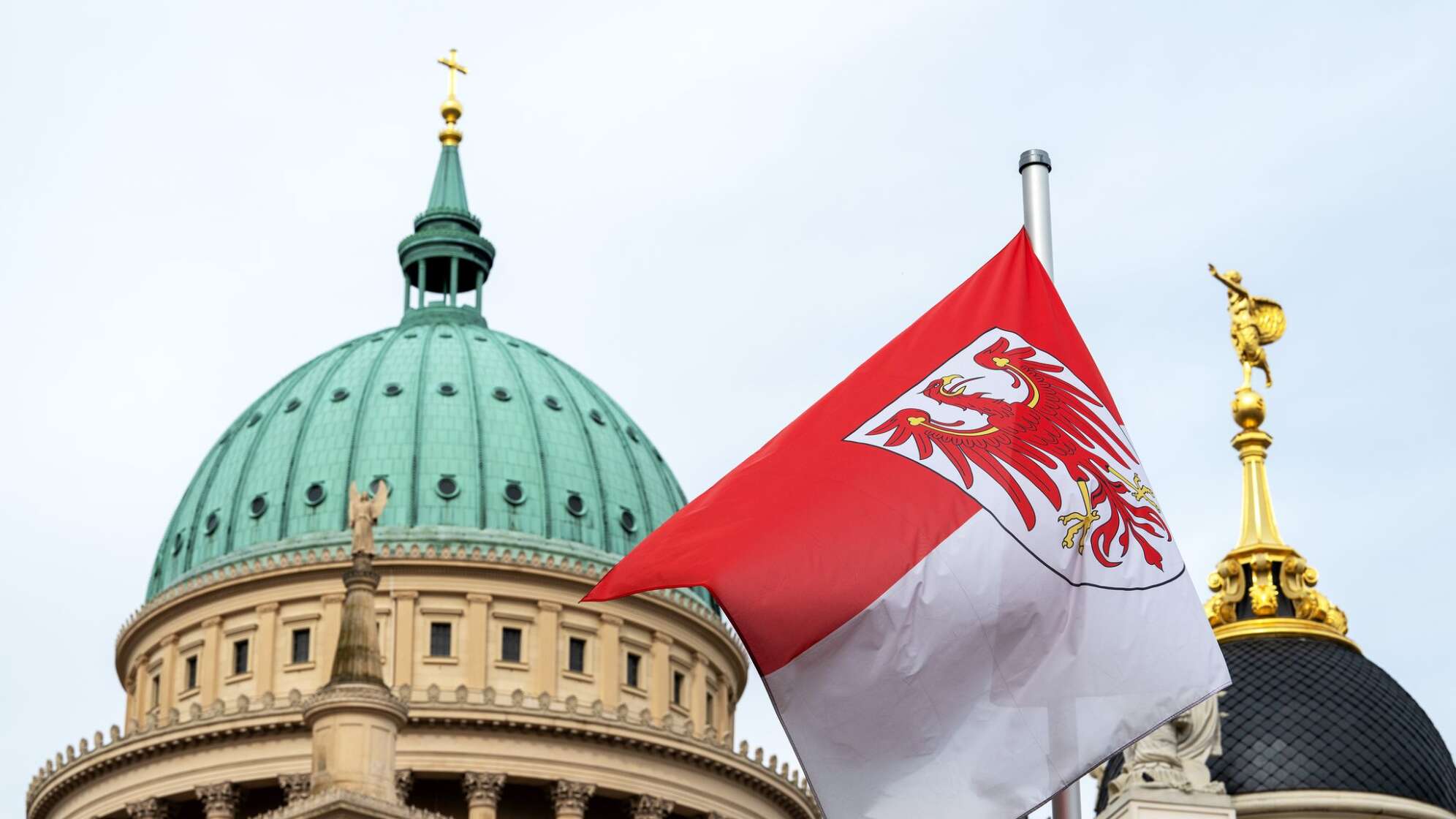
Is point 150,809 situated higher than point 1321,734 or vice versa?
point 150,809

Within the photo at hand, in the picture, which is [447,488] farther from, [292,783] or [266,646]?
[292,783]

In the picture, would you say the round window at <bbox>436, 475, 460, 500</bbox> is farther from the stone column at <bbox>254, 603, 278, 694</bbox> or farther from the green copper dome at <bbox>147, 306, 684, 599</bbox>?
the stone column at <bbox>254, 603, 278, 694</bbox>

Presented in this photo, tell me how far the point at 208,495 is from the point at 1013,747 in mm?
83434

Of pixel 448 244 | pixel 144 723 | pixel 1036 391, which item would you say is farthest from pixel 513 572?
pixel 1036 391

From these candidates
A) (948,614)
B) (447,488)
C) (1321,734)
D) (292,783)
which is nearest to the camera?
(948,614)

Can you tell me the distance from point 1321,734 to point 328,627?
58.5 m

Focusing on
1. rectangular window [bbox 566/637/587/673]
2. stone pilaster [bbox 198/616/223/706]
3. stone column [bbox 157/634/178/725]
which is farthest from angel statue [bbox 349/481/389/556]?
stone column [bbox 157/634/178/725]

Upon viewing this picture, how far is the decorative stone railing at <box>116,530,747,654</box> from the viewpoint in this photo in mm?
89562

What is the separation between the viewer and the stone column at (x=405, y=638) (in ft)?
285

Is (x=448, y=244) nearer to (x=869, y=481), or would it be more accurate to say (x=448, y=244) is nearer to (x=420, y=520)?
(x=420, y=520)

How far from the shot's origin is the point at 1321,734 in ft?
111

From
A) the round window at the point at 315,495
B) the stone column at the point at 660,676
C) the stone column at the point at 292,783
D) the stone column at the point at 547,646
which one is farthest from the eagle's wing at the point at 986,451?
the round window at the point at 315,495

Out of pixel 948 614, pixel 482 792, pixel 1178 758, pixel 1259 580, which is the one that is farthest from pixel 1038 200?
pixel 482 792

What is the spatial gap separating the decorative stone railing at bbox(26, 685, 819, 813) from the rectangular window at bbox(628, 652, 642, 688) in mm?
1880
